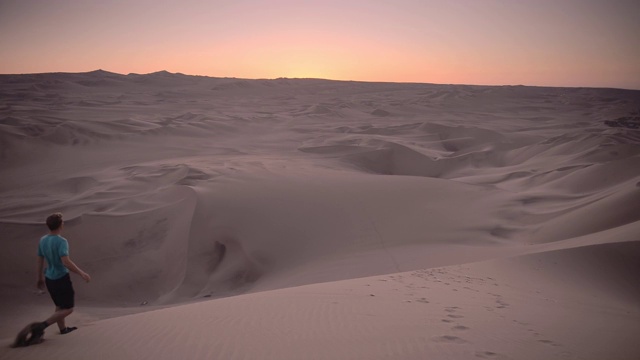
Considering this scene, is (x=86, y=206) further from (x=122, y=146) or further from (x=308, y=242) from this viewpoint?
(x=122, y=146)

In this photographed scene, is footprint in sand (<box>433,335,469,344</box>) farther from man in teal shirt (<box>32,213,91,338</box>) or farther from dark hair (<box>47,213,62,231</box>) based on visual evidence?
dark hair (<box>47,213,62,231</box>)

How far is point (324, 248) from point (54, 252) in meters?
4.31

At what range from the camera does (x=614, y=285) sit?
509cm

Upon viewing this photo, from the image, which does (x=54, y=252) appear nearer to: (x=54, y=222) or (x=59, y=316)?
(x=54, y=222)

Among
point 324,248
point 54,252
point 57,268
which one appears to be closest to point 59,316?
point 57,268

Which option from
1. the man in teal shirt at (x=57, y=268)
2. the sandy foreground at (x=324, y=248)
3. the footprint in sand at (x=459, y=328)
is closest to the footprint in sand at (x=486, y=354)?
the sandy foreground at (x=324, y=248)

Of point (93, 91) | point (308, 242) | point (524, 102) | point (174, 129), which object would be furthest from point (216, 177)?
point (524, 102)

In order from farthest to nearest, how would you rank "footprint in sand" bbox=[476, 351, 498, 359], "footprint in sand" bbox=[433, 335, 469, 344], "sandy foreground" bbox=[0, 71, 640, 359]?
1. "sandy foreground" bbox=[0, 71, 640, 359]
2. "footprint in sand" bbox=[433, 335, 469, 344]
3. "footprint in sand" bbox=[476, 351, 498, 359]

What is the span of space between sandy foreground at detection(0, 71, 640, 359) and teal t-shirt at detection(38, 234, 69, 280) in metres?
0.54

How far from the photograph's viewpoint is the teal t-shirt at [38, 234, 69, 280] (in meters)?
3.58

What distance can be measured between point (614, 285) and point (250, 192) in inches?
249

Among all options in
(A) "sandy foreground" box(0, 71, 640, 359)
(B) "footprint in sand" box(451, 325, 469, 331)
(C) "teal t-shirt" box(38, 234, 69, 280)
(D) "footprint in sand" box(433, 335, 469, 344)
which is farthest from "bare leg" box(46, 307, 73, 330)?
(B) "footprint in sand" box(451, 325, 469, 331)

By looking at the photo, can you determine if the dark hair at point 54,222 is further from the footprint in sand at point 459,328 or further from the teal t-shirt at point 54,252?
the footprint in sand at point 459,328

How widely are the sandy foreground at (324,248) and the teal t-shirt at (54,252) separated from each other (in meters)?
0.54
